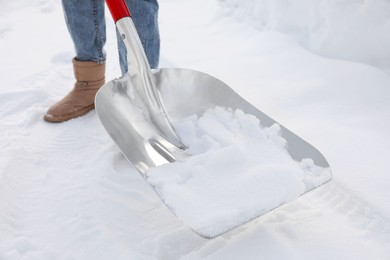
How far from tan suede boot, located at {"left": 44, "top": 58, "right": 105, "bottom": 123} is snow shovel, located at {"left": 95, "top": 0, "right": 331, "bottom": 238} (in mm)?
317

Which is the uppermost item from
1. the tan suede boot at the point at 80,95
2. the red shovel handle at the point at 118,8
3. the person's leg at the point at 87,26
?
the red shovel handle at the point at 118,8

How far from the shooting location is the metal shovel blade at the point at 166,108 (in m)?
0.98

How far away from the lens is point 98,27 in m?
1.36

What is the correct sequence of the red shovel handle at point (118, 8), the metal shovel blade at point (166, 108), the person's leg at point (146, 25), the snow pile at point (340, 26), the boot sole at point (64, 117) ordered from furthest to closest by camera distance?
1. the snow pile at point (340, 26)
2. the boot sole at point (64, 117)
3. the person's leg at point (146, 25)
4. the red shovel handle at point (118, 8)
5. the metal shovel blade at point (166, 108)

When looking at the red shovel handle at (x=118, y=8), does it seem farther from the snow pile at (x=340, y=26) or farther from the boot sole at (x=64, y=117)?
the snow pile at (x=340, y=26)

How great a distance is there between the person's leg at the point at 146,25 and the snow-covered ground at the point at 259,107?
26 cm

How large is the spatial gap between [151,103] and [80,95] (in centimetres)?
40

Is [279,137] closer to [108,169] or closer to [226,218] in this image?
[226,218]

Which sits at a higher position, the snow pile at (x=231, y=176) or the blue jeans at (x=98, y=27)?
the blue jeans at (x=98, y=27)

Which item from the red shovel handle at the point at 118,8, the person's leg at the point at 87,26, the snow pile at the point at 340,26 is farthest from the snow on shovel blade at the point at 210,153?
the snow pile at the point at 340,26

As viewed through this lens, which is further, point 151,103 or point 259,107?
point 259,107

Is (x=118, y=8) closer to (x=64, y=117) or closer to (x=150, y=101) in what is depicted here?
(x=150, y=101)

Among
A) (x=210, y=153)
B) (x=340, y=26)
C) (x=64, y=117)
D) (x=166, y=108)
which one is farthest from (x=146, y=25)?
(x=340, y=26)

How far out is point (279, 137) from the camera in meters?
0.98
